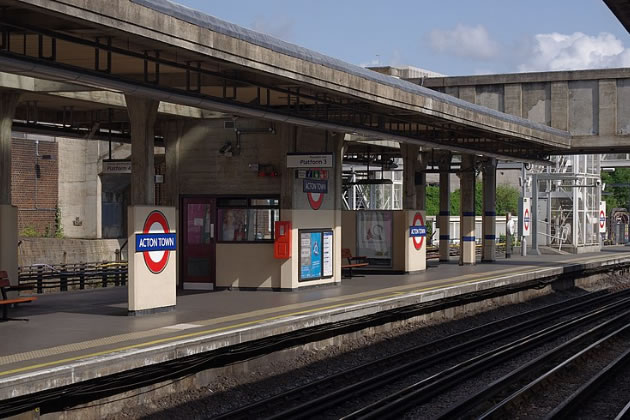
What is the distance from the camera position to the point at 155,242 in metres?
15.7

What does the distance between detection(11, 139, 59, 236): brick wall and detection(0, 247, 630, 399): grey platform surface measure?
63.3 ft

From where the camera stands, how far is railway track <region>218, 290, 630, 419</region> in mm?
11922

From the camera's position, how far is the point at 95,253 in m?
39.0

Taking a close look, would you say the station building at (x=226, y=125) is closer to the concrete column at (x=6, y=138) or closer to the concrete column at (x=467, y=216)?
the concrete column at (x=6, y=138)

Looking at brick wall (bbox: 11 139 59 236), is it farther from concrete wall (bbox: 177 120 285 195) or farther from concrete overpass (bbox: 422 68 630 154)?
concrete wall (bbox: 177 120 285 195)

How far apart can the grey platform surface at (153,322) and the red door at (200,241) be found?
2.95ft

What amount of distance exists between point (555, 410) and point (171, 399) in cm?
477

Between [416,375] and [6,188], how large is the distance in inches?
290

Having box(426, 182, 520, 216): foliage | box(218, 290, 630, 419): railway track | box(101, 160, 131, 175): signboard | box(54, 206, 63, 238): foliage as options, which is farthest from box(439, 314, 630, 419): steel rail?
box(426, 182, 520, 216): foliage

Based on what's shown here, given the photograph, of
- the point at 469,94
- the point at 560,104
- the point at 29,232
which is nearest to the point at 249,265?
the point at 469,94

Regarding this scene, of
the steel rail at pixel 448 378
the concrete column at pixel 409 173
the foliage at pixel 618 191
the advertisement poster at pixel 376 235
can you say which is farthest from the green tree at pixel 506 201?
the steel rail at pixel 448 378

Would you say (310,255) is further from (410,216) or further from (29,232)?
(29,232)

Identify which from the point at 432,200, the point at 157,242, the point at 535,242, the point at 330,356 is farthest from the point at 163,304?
the point at 432,200

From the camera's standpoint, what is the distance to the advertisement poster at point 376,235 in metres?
27.3
